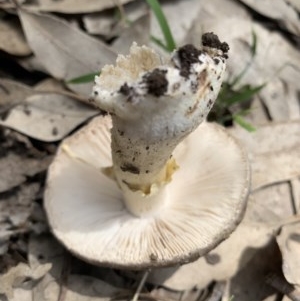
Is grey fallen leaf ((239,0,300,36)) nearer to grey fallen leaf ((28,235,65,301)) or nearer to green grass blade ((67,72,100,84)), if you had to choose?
green grass blade ((67,72,100,84))

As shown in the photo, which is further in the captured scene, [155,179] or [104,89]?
[155,179]

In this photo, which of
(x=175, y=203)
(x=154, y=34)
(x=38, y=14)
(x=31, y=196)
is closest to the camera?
(x=175, y=203)

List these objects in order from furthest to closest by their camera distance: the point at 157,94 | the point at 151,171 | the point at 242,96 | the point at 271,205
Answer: the point at 242,96 → the point at 271,205 → the point at 151,171 → the point at 157,94

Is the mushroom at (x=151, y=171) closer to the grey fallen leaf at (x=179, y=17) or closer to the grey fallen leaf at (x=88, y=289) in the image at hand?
the grey fallen leaf at (x=88, y=289)

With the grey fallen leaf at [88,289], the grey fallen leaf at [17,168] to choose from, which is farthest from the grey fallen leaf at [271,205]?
the grey fallen leaf at [17,168]

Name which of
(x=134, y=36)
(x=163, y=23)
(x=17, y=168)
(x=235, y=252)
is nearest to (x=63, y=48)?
(x=134, y=36)

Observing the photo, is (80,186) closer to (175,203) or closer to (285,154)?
(175,203)

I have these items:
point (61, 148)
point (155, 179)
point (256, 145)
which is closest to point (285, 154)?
point (256, 145)

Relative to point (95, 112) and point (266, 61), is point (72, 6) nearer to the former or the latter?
point (95, 112)
